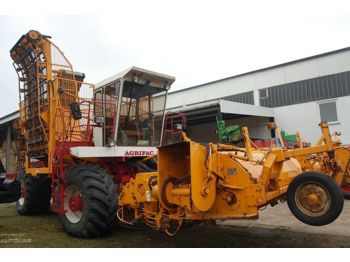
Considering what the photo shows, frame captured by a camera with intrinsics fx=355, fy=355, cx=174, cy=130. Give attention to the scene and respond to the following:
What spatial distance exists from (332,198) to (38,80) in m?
6.95

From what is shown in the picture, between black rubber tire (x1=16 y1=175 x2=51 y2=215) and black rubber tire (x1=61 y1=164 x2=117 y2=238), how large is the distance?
3.18 meters

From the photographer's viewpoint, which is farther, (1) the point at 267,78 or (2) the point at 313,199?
(1) the point at 267,78

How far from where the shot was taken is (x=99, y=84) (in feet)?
23.8

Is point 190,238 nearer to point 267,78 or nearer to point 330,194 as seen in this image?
point 330,194

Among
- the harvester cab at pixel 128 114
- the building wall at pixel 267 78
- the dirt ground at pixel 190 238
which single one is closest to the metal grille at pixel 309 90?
the building wall at pixel 267 78

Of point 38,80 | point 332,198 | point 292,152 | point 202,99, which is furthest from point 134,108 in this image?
point 202,99

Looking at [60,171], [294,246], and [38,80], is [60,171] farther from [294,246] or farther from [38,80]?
Answer: [294,246]

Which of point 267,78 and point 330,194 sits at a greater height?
point 267,78

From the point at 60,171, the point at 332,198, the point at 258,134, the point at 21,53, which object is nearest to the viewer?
the point at 332,198

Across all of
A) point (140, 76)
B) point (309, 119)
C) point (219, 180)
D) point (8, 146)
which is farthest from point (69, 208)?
point (309, 119)

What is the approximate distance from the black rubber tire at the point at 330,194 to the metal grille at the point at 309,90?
16700 millimetres

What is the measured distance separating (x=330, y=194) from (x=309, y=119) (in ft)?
57.2

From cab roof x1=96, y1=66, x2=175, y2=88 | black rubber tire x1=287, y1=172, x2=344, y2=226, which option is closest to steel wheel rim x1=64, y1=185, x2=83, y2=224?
cab roof x1=96, y1=66, x2=175, y2=88

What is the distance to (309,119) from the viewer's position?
20250 millimetres
